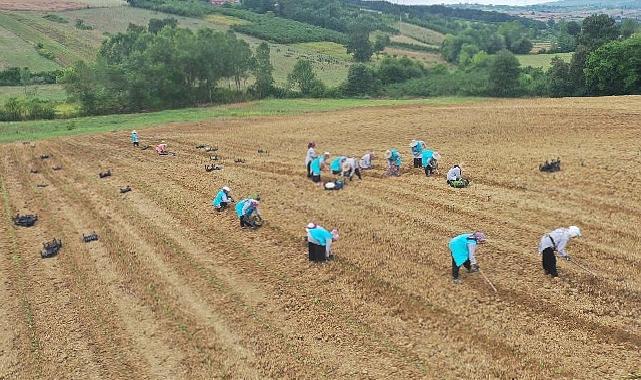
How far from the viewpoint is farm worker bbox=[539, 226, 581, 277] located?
43.3 feet

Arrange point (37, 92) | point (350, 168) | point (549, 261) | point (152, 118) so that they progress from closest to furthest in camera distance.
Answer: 1. point (549, 261)
2. point (350, 168)
3. point (152, 118)
4. point (37, 92)

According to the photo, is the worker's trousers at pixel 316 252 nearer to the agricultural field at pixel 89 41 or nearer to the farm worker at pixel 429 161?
the farm worker at pixel 429 161

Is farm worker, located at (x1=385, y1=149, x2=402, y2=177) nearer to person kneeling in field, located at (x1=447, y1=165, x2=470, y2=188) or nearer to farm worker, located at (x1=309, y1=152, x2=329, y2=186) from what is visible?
person kneeling in field, located at (x1=447, y1=165, x2=470, y2=188)

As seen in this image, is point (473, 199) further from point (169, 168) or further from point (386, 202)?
point (169, 168)

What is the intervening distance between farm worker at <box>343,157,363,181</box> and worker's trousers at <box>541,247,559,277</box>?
1054cm

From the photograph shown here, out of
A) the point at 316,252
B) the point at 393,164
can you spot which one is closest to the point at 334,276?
the point at 316,252

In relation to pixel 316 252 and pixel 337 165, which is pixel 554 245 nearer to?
pixel 316 252

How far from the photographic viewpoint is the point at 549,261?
1374cm

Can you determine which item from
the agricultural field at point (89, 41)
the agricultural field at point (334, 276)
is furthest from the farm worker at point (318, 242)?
the agricultural field at point (89, 41)

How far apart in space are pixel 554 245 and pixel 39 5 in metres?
117

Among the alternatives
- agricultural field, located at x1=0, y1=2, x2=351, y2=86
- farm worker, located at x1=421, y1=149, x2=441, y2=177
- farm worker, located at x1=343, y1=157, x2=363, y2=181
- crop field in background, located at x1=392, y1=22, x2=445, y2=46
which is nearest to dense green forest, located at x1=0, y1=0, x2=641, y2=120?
agricultural field, located at x1=0, y1=2, x2=351, y2=86

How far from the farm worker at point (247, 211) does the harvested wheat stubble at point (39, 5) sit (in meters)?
103

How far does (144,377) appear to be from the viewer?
10969mm

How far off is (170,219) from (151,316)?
23.7 ft
